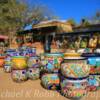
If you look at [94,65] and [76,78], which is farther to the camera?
[94,65]

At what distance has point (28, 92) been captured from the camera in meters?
5.62

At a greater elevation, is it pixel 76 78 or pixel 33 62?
pixel 33 62

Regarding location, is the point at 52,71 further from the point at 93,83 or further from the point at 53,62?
the point at 93,83

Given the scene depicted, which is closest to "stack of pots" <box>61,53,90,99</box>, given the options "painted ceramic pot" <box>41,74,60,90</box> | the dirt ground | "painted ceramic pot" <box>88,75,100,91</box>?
the dirt ground

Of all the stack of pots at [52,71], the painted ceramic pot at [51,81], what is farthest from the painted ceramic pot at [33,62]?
the painted ceramic pot at [51,81]

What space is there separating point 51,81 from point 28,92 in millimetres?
754

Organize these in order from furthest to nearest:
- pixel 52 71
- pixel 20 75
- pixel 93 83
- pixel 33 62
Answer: pixel 33 62 → pixel 20 75 → pixel 52 71 → pixel 93 83

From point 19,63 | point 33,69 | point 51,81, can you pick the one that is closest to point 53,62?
point 51,81

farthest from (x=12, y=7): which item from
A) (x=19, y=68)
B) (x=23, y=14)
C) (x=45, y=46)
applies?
(x=19, y=68)

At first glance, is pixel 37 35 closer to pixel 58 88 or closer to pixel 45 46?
pixel 45 46

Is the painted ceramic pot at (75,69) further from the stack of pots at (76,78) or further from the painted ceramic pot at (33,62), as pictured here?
the painted ceramic pot at (33,62)

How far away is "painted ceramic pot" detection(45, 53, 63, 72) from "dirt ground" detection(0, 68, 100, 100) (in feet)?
2.25

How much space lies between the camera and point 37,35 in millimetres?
23656

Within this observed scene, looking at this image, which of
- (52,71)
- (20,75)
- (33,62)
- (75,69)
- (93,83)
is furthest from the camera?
(33,62)
